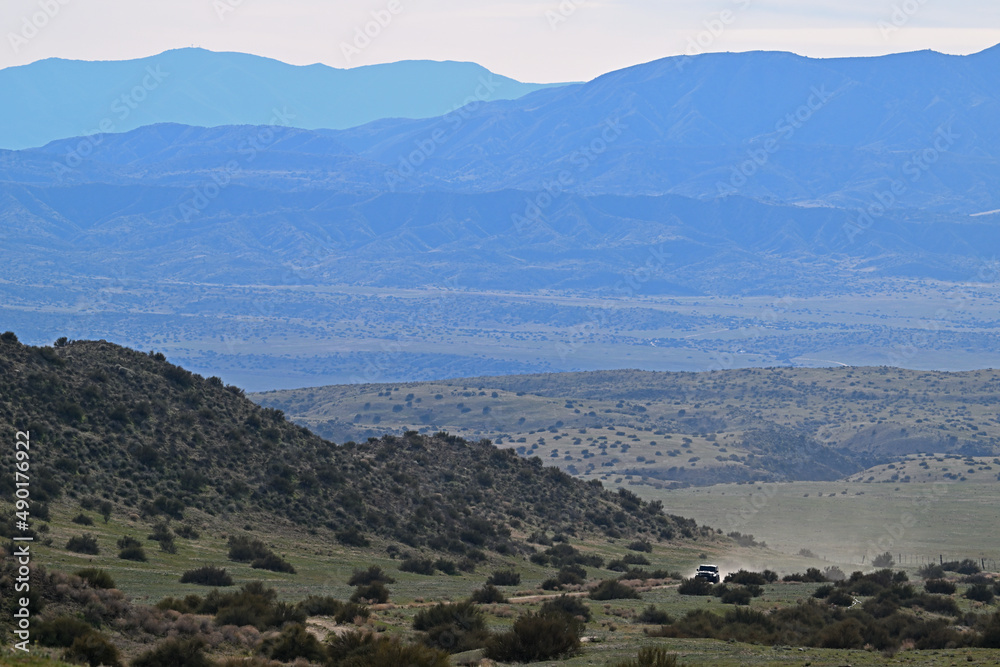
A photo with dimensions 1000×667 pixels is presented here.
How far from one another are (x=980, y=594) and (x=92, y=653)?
21.6 metres

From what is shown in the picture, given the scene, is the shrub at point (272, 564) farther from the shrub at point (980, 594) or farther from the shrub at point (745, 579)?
the shrub at point (980, 594)

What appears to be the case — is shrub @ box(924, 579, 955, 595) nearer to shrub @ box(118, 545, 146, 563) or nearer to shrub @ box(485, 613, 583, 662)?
shrub @ box(485, 613, 583, 662)

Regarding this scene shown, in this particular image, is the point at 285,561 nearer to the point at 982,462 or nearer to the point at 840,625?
the point at 840,625

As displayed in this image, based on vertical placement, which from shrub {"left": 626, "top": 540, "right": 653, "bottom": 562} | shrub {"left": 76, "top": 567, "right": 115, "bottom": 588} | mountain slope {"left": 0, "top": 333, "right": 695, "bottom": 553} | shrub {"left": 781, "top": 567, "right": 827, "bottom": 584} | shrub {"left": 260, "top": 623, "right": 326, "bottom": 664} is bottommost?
shrub {"left": 626, "top": 540, "right": 653, "bottom": 562}

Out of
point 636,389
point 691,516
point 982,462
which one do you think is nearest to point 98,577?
point 691,516

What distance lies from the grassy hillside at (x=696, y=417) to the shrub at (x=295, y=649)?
72594 millimetres

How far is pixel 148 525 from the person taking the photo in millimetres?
34156

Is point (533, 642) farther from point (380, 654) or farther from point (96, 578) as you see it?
point (96, 578)

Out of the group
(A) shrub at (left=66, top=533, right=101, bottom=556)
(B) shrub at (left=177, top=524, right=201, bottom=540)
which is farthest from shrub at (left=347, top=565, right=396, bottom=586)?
(A) shrub at (left=66, top=533, right=101, bottom=556)

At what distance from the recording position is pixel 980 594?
1175 inches

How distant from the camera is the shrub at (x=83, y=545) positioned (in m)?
27.9

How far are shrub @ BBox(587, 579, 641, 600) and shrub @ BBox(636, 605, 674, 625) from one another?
393 centimetres

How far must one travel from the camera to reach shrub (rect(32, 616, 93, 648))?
17.2m

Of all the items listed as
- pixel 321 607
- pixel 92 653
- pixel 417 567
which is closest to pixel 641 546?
pixel 417 567
